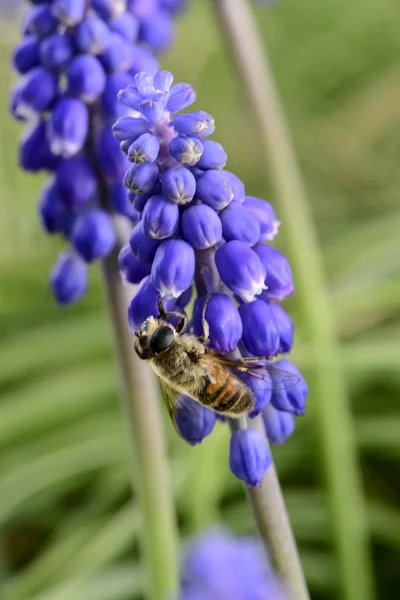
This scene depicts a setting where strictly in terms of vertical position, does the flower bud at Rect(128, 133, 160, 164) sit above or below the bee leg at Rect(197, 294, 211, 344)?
above

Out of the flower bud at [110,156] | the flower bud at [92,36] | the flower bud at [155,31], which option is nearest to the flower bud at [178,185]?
the flower bud at [110,156]

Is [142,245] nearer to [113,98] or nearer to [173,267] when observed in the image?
[173,267]

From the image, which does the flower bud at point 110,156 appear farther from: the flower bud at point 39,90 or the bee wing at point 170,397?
the bee wing at point 170,397

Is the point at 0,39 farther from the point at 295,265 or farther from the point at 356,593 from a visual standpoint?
the point at 356,593

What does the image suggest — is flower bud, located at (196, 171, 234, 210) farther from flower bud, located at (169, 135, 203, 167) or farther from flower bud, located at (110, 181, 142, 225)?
flower bud, located at (110, 181, 142, 225)

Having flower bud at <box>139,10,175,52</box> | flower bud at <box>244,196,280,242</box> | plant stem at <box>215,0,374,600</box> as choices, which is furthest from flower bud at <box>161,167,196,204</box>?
plant stem at <box>215,0,374,600</box>

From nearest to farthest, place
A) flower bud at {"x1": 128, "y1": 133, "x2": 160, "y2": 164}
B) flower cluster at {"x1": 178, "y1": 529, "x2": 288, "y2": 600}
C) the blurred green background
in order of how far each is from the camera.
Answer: flower bud at {"x1": 128, "y1": 133, "x2": 160, "y2": 164} < flower cluster at {"x1": 178, "y1": 529, "x2": 288, "y2": 600} < the blurred green background
